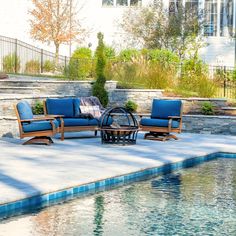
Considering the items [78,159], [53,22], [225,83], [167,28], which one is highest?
[53,22]

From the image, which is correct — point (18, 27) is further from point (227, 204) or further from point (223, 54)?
point (227, 204)

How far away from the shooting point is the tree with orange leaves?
1267 inches

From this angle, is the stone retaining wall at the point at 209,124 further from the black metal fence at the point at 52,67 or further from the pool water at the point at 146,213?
the pool water at the point at 146,213

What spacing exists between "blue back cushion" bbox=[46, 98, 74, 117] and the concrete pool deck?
67 cm

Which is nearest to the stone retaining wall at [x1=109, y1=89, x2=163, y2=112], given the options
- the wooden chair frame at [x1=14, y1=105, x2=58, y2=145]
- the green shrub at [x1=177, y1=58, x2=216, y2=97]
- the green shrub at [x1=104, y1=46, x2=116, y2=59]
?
the green shrub at [x1=177, y1=58, x2=216, y2=97]

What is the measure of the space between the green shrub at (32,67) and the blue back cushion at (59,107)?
33.8ft

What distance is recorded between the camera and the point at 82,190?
35.5 feet

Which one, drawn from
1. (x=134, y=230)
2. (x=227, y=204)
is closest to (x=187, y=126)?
(x=227, y=204)

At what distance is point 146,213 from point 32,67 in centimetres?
1892

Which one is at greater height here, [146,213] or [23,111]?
[23,111]

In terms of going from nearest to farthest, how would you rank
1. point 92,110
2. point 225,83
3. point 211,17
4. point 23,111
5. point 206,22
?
point 23,111 → point 92,110 → point 225,83 → point 206,22 → point 211,17

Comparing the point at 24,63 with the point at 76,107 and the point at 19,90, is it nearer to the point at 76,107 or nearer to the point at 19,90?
the point at 19,90

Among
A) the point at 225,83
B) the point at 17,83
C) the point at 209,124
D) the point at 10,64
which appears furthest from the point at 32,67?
the point at 209,124

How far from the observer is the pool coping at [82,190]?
9.38 m
